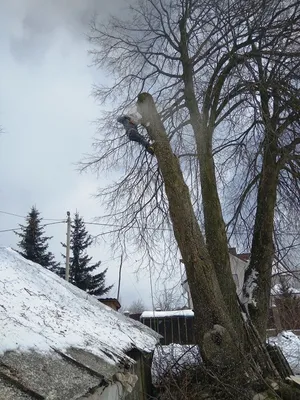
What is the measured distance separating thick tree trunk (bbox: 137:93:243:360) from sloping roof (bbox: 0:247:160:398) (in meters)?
1.06

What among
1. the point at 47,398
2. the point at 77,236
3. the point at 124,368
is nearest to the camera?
the point at 47,398

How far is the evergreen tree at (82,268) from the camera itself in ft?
93.7

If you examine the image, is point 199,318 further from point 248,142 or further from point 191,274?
point 248,142

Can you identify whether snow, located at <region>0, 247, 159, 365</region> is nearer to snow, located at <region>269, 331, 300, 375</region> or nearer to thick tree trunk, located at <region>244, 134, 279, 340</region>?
thick tree trunk, located at <region>244, 134, 279, 340</region>

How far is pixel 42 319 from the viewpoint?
3705mm

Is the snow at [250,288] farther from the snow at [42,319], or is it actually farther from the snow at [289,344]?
the snow at [289,344]

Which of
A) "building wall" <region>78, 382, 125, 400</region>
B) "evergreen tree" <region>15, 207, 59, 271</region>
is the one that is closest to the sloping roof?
"building wall" <region>78, 382, 125, 400</region>

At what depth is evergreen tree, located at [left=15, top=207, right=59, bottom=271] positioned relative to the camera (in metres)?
26.6

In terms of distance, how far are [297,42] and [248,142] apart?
249 centimetres

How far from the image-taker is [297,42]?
700cm

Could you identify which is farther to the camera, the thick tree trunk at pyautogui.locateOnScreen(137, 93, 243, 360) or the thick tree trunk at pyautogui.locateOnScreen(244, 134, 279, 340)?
the thick tree trunk at pyautogui.locateOnScreen(244, 134, 279, 340)

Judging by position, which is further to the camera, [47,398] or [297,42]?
[297,42]

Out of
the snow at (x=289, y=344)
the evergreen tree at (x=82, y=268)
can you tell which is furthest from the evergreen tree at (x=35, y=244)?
the snow at (x=289, y=344)

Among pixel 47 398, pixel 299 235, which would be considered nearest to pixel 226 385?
pixel 47 398
